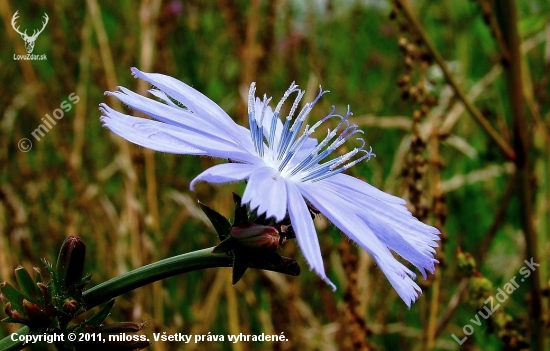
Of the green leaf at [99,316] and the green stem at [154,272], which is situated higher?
the green stem at [154,272]

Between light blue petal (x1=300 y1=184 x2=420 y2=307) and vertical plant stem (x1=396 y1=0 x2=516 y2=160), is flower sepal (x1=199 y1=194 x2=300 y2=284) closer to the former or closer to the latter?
light blue petal (x1=300 y1=184 x2=420 y2=307)

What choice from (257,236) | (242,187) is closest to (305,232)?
(257,236)

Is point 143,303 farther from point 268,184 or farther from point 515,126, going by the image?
point 268,184

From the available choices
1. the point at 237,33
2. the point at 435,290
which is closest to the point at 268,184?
the point at 435,290

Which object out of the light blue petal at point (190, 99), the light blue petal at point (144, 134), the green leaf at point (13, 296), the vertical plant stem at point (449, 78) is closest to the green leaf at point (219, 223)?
the light blue petal at point (144, 134)

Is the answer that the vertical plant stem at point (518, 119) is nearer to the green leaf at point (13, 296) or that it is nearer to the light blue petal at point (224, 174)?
the light blue petal at point (224, 174)

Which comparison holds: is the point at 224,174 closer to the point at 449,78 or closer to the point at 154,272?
the point at 154,272
